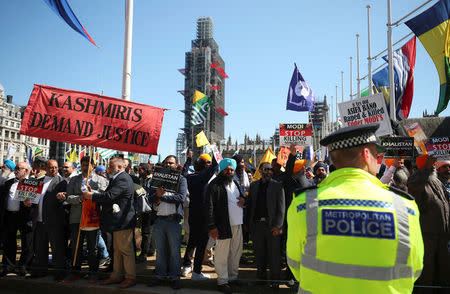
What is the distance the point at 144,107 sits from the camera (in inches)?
254

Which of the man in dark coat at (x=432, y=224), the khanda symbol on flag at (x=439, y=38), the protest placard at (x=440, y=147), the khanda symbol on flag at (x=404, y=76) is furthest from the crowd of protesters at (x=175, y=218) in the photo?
the khanda symbol on flag at (x=404, y=76)

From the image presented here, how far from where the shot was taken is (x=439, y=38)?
9.12 m

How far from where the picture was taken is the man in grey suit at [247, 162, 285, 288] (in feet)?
18.2

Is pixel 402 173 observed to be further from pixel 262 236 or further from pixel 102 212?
pixel 102 212

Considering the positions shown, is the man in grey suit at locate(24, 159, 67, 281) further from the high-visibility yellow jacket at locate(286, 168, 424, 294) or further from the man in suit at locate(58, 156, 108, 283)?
the high-visibility yellow jacket at locate(286, 168, 424, 294)

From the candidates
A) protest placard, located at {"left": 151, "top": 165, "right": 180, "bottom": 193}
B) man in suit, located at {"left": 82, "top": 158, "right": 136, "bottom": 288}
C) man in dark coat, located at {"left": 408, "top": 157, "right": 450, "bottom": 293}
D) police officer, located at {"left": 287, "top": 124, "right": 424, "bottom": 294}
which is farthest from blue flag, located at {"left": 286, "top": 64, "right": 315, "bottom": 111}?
police officer, located at {"left": 287, "top": 124, "right": 424, "bottom": 294}

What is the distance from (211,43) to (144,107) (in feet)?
369

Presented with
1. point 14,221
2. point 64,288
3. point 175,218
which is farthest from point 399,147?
point 14,221

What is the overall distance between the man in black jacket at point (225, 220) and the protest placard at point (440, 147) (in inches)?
175

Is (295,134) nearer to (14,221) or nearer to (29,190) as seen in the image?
(29,190)

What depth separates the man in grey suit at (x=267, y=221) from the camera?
5562 mm

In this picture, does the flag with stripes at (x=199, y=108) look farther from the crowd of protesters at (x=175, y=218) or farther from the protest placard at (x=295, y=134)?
the crowd of protesters at (x=175, y=218)

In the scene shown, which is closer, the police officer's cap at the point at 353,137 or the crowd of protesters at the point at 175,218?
the police officer's cap at the point at 353,137

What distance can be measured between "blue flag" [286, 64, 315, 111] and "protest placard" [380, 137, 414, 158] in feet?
27.0
